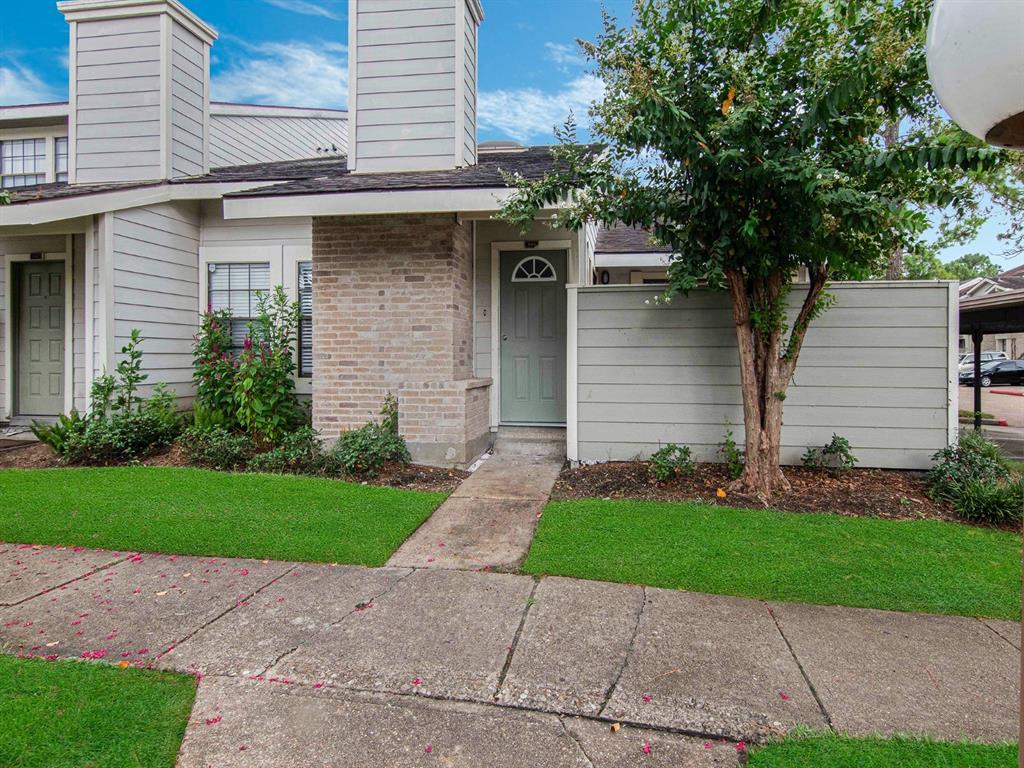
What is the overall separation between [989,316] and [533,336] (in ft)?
22.1

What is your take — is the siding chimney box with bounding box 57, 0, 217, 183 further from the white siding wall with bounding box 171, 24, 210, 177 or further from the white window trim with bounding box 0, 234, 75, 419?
the white window trim with bounding box 0, 234, 75, 419

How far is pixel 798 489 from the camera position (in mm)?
5367

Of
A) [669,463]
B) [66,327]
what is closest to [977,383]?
[669,463]

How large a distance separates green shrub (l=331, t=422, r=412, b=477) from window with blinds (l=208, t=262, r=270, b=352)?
119 inches

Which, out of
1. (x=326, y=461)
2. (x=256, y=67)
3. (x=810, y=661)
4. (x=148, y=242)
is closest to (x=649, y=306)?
(x=326, y=461)

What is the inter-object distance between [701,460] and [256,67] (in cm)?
1383

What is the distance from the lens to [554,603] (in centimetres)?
334

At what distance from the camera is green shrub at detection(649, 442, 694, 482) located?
5.58m

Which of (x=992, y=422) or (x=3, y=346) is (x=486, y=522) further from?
(x=992, y=422)

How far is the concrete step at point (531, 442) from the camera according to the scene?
6984 millimetres

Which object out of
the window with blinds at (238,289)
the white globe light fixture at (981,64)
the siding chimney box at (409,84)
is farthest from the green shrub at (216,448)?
the white globe light fixture at (981,64)

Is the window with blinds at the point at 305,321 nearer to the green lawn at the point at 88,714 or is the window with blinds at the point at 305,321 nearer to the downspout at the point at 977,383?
the green lawn at the point at 88,714

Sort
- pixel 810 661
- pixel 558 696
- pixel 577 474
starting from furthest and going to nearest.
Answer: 1. pixel 577 474
2. pixel 810 661
3. pixel 558 696

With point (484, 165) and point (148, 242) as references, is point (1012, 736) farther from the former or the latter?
point (148, 242)
